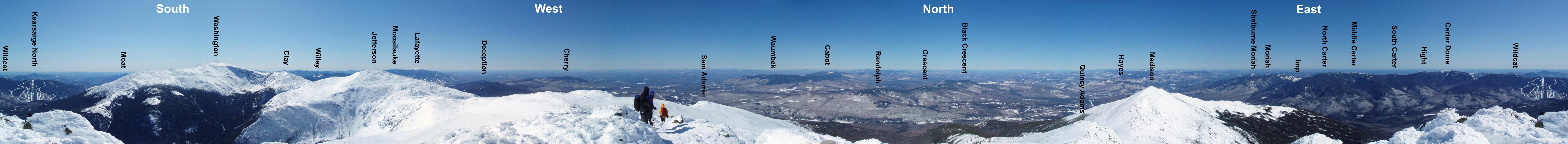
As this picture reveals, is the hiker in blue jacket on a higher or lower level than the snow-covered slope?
higher

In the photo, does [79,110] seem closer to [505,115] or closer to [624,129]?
[505,115]

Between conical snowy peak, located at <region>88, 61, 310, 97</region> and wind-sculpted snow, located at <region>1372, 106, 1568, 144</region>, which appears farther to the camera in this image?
conical snowy peak, located at <region>88, 61, 310, 97</region>

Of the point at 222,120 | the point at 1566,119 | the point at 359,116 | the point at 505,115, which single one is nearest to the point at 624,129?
the point at 505,115

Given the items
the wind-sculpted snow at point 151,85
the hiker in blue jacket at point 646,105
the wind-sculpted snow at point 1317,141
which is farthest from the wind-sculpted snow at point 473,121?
the wind-sculpted snow at point 1317,141

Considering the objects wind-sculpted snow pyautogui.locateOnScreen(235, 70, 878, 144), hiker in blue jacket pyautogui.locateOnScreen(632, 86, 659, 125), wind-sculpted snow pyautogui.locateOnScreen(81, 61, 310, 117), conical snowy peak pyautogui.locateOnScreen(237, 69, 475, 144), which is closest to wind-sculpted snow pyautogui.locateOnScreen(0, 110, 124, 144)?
wind-sculpted snow pyautogui.locateOnScreen(235, 70, 878, 144)

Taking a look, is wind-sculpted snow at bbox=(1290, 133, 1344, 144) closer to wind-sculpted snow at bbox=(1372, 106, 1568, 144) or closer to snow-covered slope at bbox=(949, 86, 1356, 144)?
wind-sculpted snow at bbox=(1372, 106, 1568, 144)
